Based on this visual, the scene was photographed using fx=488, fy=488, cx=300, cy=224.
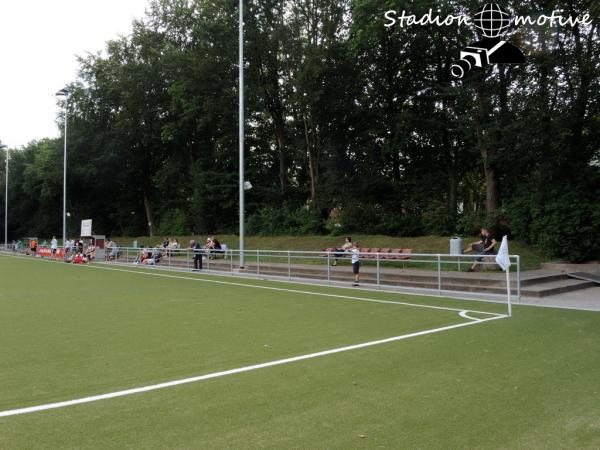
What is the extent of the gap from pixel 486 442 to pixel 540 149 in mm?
17275

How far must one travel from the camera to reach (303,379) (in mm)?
5301

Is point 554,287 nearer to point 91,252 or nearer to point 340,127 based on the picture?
point 340,127

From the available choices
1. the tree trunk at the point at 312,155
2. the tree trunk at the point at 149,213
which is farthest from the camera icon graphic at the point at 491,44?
the tree trunk at the point at 149,213

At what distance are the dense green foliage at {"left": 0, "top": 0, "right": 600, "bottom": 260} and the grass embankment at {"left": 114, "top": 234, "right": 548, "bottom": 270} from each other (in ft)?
2.57

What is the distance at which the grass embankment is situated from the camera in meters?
18.0

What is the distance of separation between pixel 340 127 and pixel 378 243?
9611 mm

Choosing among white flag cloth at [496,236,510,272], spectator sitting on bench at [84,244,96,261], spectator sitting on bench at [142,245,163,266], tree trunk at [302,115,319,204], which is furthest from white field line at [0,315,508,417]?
spectator sitting on bench at [84,244,96,261]

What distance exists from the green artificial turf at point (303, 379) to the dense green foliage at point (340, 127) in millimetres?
10795

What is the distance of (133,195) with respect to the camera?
50.7 metres

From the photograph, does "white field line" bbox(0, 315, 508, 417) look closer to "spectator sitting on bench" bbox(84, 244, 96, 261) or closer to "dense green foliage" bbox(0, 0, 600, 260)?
"dense green foliage" bbox(0, 0, 600, 260)

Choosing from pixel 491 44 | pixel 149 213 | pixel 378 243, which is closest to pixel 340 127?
pixel 378 243

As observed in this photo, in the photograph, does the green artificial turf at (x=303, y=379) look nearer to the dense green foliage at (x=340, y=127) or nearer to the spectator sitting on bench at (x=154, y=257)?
the dense green foliage at (x=340, y=127)

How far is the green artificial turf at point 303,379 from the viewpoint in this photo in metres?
3.80

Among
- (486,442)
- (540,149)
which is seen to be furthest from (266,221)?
(486,442)
